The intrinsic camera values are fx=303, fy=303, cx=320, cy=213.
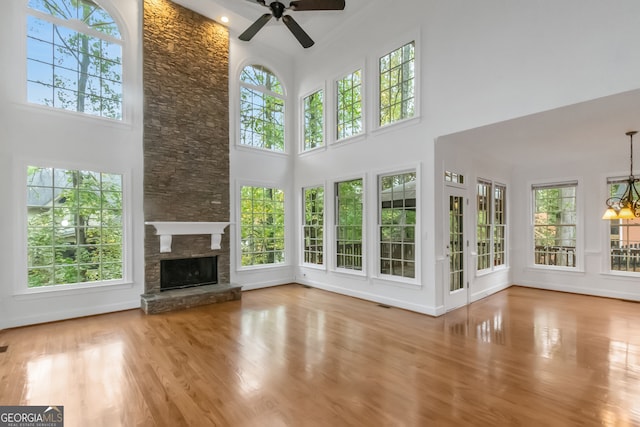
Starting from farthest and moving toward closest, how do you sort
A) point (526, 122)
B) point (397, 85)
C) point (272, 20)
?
point (272, 20)
point (397, 85)
point (526, 122)

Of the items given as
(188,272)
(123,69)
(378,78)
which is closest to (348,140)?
(378,78)

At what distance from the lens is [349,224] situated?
6051 millimetres

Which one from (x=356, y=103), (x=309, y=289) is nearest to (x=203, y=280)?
(x=309, y=289)

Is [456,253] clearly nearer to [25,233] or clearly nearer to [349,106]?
[349,106]

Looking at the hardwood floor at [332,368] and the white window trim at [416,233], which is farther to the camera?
the white window trim at [416,233]

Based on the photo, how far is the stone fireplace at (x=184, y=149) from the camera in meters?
5.22

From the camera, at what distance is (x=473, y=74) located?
4.12 meters

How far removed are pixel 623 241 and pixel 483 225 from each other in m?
2.51

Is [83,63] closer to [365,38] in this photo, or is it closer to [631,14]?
[365,38]

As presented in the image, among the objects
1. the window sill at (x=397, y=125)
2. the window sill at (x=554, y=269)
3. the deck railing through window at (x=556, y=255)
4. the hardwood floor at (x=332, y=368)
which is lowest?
the hardwood floor at (x=332, y=368)

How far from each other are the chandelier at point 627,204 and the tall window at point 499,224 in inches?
63.5

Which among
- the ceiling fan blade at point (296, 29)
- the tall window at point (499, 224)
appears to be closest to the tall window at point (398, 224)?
the tall window at point (499, 224)

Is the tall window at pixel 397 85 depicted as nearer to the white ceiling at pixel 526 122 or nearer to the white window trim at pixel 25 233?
the white ceiling at pixel 526 122

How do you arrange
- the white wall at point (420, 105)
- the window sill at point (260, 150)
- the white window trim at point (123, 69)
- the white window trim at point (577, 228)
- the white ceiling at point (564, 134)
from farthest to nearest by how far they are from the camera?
1. the window sill at point (260, 150)
2. the white window trim at point (577, 228)
3. the white window trim at point (123, 69)
4. the white ceiling at point (564, 134)
5. the white wall at point (420, 105)
